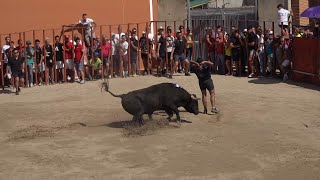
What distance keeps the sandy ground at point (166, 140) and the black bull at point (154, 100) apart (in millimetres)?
435

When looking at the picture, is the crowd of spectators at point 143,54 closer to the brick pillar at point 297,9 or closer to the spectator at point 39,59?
the spectator at point 39,59

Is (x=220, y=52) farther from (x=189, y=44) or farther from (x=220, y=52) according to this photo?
(x=189, y=44)

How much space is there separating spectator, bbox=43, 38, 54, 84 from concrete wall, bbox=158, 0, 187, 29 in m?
5.44

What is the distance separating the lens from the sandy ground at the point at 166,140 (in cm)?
865

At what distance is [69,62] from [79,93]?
7.51 ft

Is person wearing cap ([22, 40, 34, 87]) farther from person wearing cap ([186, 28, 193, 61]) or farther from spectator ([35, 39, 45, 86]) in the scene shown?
person wearing cap ([186, 28, 193, 61])

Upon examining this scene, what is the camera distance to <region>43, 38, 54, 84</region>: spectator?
61.4ft

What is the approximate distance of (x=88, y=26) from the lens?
779 inches

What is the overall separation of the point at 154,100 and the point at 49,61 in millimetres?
7999

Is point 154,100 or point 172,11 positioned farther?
point 172,11

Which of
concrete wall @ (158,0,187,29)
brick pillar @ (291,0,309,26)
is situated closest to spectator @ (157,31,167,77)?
concrete wall @ (158,0,187,29)

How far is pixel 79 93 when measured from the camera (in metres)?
17.1

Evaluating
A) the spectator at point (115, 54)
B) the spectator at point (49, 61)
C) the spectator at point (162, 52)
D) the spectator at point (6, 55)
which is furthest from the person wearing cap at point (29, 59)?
the spectator at point (162, 52)

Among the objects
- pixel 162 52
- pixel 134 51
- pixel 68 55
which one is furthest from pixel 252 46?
pixel 68 55
